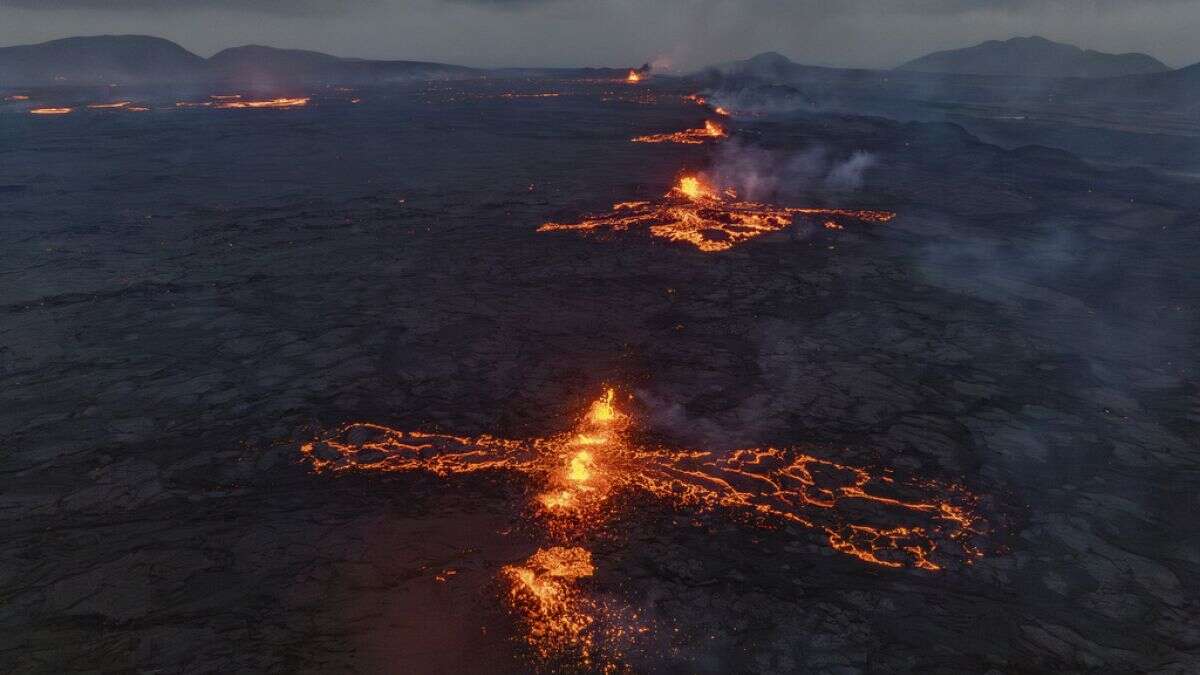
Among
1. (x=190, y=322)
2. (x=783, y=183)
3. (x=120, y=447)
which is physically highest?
(x=783, y=183)

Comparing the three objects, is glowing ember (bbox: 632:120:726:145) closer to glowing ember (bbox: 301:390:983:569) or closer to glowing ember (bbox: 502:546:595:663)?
glowing ember (bbox: 301:390:983:569)

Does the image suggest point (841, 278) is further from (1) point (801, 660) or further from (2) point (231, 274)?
(2) point (231, 274)

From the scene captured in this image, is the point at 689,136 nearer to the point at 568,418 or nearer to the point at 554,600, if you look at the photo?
the point at 568,418

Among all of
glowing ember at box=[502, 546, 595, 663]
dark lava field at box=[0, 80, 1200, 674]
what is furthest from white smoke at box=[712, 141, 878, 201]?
A: glowing ember at box=[502, 546, 595, 663]

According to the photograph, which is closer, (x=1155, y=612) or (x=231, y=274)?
(x=1155, y=612)

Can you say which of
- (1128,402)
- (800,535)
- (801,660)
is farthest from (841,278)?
(801,660)

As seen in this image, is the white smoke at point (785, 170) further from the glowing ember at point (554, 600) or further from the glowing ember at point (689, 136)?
the glowing ember at point (554, 600)

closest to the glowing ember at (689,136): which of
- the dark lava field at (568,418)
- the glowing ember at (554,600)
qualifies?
the dark lava field at (568,418)
